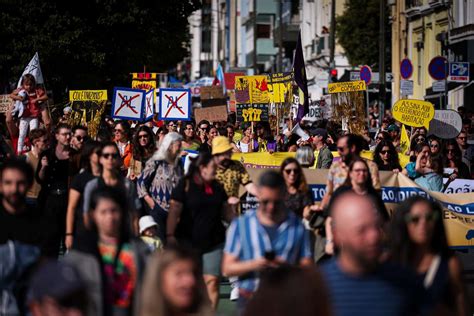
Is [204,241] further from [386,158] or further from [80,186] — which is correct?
[386,158]

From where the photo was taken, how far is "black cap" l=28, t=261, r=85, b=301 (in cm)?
571

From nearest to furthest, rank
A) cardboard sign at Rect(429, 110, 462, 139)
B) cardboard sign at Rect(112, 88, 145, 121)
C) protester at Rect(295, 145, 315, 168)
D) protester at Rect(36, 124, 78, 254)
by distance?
protester at Rect(36, 124, 78, 254), protester at Rect(295, 145, 315, 168), cardboard sign at Rect(429, 110, 462, 139), cardboard sign at Rect(112, 88, 145, 121)

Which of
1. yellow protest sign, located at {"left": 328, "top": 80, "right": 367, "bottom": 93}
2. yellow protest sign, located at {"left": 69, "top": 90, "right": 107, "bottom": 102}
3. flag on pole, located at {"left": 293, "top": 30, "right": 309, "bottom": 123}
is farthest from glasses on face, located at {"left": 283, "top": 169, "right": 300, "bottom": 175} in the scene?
yellow protest sign, located at {"left": 69, "top": 90, "right": 107, "bottom": 102}

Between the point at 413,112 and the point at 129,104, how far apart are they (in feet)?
17.2

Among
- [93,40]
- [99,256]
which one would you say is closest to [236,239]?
[99,256]

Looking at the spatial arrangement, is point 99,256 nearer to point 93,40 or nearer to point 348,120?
point 348,120

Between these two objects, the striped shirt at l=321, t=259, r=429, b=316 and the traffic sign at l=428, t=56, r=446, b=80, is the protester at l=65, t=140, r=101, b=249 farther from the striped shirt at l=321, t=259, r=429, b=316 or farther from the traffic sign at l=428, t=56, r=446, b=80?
the traffic sign at l=428, t=56, r=446, b=80

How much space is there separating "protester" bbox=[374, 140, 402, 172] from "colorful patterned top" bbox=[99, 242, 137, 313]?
25.9 ft

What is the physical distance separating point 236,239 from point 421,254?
1.51m

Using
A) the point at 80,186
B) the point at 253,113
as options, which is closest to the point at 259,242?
the point at 80,186

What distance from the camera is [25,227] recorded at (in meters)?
8.11

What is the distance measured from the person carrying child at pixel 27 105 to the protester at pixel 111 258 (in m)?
10.2

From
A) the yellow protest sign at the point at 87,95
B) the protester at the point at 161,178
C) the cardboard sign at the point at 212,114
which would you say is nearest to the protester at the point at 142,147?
the protester at the point at 161,178

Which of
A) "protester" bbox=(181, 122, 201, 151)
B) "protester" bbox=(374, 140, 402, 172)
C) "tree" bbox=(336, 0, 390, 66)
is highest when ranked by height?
"tree" bbox=(336, 0, 390, 66)
